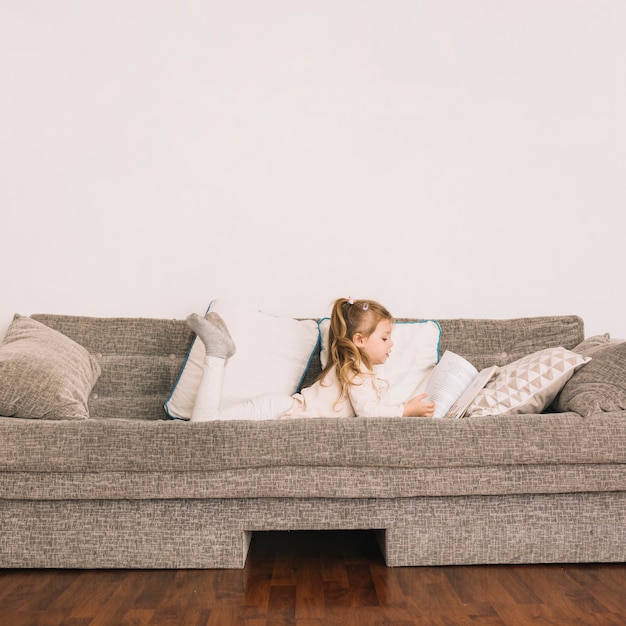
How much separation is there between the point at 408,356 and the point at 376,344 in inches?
8.9

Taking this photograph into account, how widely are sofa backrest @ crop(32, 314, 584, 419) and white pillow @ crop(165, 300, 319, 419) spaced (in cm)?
12

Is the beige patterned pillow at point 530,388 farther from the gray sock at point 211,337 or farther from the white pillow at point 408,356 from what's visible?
the gray sock at point 211,337

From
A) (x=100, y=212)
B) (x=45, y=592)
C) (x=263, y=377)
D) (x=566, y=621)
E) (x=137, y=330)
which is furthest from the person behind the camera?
(x=100, y=212)

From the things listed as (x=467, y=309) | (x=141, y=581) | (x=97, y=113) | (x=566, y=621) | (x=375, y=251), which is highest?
(x=97, y=113)

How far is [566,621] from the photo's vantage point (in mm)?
1698

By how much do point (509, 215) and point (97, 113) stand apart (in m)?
1.83

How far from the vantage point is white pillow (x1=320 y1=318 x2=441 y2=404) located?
2.72m

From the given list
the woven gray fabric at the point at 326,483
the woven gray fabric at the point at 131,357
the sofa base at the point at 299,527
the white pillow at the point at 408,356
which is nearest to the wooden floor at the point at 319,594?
the sofa base at the point at 299,527

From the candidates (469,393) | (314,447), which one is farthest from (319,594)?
(469,393)

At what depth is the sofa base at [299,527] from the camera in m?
2.10

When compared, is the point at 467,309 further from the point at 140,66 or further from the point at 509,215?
the point at 140,66

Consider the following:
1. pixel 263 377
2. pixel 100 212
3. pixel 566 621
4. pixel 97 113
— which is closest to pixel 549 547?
pixel 566 621

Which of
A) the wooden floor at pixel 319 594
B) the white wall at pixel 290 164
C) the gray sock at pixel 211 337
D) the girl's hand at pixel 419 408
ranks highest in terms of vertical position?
the white wall at pixel 290 164

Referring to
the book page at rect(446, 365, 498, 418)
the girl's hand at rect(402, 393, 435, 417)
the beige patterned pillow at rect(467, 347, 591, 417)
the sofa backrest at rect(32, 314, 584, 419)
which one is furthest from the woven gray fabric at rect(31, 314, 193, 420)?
the beige patterned pillow at rect(467, 347, 591, 417)
